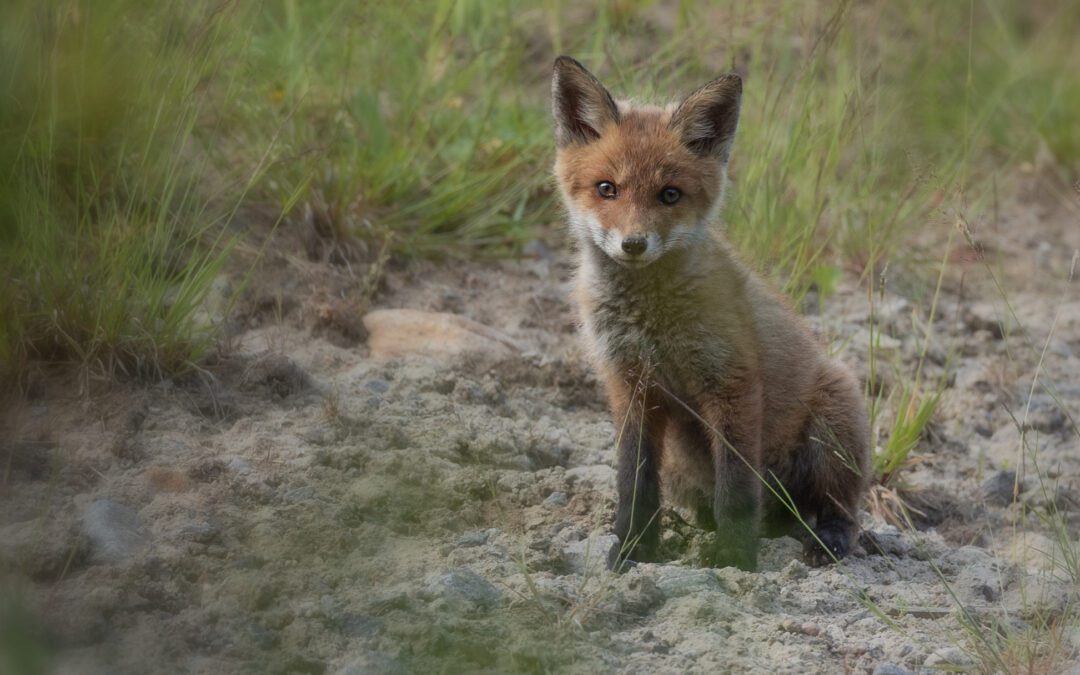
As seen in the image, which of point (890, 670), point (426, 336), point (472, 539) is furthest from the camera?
point (426, 336)

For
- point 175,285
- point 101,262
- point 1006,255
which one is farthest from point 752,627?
point 1006,255

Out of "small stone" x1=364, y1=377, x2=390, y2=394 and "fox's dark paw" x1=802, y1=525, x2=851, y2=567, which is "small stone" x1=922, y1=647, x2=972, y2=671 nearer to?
"fox's dark paw" x1=802, y1=525, x2=851, y2=567

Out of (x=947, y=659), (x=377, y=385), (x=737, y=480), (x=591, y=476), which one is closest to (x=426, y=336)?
(x=377, y=385)

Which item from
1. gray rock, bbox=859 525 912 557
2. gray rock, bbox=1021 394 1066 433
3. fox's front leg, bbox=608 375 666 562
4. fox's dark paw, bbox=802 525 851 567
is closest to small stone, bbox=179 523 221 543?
fox's front leg, bbox=608 375 666 562

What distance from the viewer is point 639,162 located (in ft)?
13.3

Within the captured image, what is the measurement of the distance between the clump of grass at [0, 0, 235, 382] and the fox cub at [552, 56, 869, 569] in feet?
4.50

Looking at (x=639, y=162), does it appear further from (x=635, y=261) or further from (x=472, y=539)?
(x=472, y=539)

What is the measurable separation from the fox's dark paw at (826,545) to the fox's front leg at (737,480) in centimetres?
32

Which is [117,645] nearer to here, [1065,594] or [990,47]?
[1065,594]

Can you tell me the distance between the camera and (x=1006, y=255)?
7152 mm

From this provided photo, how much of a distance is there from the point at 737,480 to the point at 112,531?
2016mm

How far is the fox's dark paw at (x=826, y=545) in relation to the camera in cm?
413

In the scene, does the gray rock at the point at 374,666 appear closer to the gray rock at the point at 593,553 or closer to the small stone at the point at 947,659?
the gray rock at the point at 593,553

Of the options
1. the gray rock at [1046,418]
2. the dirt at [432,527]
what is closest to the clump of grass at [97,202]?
the dirt at [432,527]
